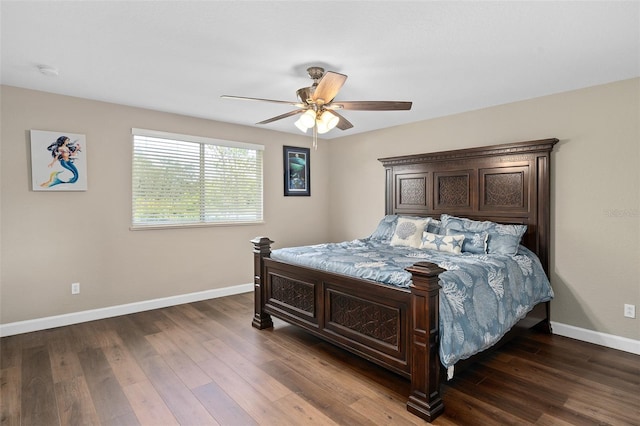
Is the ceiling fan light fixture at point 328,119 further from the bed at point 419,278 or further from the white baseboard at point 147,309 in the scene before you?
the white baseboard at point 147,309

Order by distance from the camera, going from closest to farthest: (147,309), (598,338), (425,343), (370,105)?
(425,343)
(370,105)
(598,338)
(147,309)

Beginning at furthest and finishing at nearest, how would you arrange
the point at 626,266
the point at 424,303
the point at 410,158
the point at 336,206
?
1. the point at 336,206
2. the point at 410,158
3. the point at 626,266
4. the point at 424,303

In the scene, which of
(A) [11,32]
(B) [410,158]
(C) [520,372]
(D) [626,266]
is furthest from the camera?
(B) [410,158]

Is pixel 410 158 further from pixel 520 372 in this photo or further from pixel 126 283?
pixel 126 283

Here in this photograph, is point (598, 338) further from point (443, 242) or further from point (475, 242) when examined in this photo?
point (443, 242)

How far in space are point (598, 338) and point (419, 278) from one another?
240 centimetres

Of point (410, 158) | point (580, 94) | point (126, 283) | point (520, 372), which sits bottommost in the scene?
point (520, 372)

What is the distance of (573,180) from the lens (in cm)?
346

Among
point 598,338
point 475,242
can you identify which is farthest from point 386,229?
point 598,338

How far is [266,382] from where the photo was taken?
2594 millimetres

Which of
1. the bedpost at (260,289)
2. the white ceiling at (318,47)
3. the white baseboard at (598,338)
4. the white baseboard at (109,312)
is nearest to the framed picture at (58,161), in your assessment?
the white ceiling at (318,47)

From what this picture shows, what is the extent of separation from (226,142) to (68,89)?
6.08ft

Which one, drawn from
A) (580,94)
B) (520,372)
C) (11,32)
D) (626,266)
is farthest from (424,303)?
(11,32)

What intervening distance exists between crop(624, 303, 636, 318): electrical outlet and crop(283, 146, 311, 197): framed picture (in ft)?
13.7
